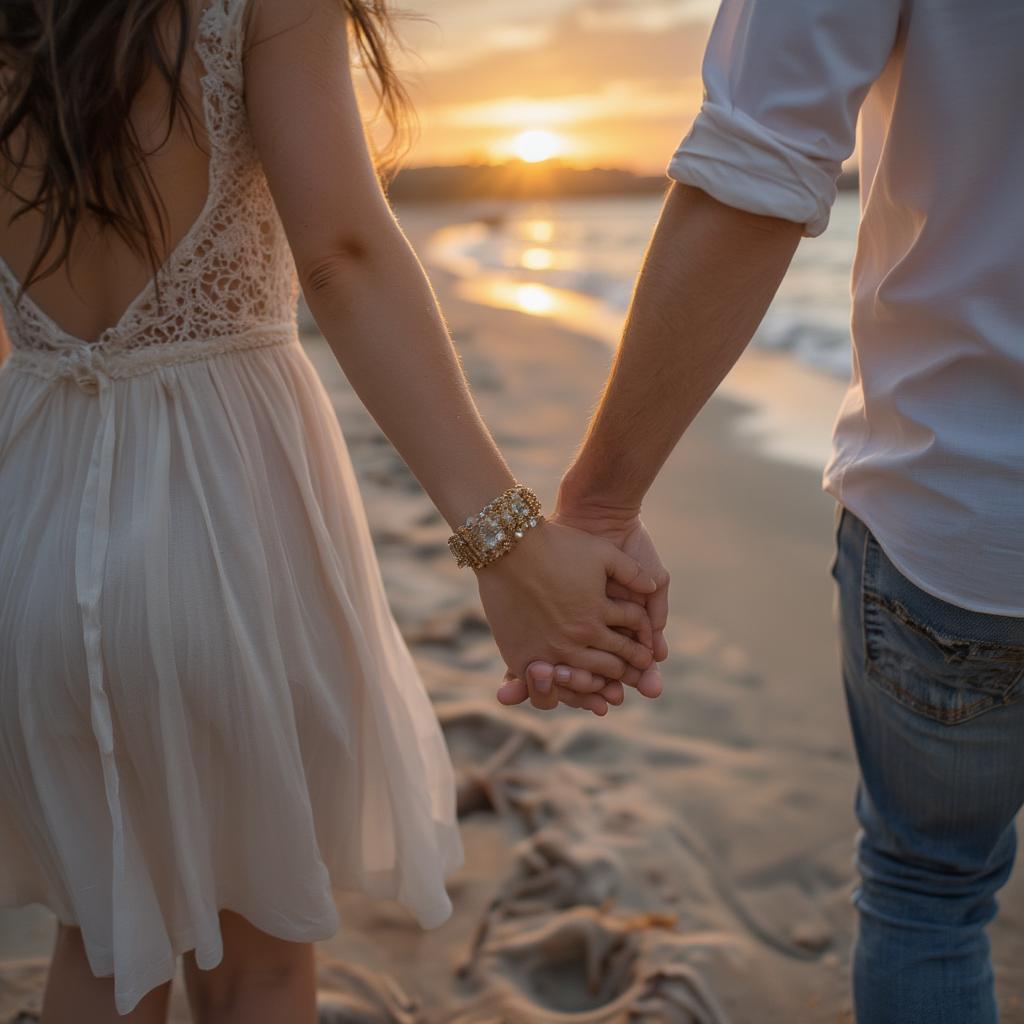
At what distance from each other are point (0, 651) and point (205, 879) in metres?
0.38

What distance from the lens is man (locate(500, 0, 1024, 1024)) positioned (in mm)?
1073

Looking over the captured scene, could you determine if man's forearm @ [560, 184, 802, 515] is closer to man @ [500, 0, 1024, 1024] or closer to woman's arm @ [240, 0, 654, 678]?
man @ [500, 0, 1024, 1024]

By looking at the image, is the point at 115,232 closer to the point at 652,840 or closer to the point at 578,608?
the point at 578,608

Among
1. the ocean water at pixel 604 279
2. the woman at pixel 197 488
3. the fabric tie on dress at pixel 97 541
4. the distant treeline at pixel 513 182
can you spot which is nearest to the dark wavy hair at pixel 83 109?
the woman at pixel 197 488

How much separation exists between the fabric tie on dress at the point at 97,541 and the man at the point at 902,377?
0.62 metres

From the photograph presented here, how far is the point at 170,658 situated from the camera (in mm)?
1228

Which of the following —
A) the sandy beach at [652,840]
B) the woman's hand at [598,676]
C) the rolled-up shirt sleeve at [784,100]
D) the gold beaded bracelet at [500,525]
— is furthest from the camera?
the sandy beach at [652,840]

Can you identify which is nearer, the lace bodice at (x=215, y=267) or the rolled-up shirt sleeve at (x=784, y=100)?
the rolled-up shirt sleeve at (x=784, y=100)

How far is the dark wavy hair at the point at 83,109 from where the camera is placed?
3.87 feet

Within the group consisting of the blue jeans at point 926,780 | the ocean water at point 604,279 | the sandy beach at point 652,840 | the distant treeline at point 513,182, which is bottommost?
the distant treeline at point 513,182

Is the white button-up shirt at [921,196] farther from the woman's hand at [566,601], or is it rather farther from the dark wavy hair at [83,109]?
the dark wavy hair at [83,109]

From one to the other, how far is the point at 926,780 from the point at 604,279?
13.0 metres

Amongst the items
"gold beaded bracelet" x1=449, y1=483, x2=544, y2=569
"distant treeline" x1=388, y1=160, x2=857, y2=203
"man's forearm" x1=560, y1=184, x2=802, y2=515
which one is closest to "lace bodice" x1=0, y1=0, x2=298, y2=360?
"gold beaded bracelet" x1=449, y1=483, x2=544, y2=569

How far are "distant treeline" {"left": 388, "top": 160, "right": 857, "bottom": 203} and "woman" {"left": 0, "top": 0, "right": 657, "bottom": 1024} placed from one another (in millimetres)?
50715
